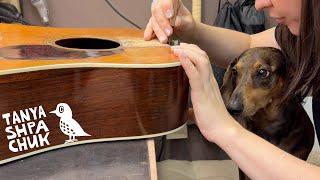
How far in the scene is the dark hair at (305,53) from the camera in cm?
58

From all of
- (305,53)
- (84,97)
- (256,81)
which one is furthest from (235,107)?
(84,97)

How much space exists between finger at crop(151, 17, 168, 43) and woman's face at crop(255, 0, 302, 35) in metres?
0.20

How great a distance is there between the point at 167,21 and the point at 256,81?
23 cm

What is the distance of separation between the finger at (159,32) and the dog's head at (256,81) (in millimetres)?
178

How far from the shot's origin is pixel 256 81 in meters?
0.83

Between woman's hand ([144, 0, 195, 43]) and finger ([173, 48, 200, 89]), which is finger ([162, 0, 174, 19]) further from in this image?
finger ([173, 48, 200, 89])

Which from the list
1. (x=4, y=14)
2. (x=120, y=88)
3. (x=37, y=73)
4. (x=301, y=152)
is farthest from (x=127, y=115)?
(x=4, y=14)

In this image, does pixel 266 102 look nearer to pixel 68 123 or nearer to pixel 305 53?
pixel 305 53

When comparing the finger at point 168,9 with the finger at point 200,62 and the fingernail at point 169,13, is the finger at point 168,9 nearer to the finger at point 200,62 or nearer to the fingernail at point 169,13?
the fingernail at point 169,13

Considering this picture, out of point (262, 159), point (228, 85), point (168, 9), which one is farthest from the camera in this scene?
point (228, 85)

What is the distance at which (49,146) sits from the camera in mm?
630

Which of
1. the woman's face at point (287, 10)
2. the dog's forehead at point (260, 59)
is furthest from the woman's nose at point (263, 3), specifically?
the dog's forehead at point (260, 59)

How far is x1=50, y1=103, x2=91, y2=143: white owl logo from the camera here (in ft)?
2.03

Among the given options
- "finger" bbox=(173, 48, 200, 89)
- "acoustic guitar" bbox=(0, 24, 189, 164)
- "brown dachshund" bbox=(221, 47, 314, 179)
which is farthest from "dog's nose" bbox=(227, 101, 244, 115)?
"finger" bbox=(173, 48, 200, 89)
